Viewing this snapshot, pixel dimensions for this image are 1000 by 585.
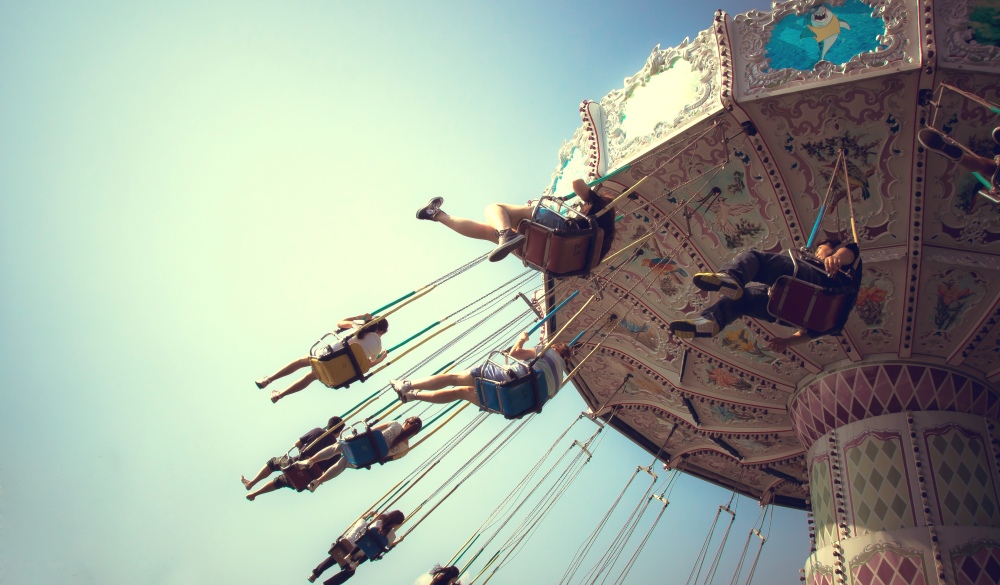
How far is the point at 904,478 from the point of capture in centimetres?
715

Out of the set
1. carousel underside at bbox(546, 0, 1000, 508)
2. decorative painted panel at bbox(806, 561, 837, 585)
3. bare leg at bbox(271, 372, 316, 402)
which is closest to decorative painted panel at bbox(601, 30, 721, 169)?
carousel underside at bbox(546, 0, 1000, 508)

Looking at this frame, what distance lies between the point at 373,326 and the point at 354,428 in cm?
95

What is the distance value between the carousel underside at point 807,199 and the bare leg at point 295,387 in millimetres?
2593

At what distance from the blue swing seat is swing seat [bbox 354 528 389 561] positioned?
6.19 ft

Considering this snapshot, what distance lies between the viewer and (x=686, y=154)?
283 inches

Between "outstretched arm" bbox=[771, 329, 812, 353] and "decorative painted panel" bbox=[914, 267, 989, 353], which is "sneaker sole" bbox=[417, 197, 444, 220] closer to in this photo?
"outstretched arm" bbox=[771, 329, 812, 353]

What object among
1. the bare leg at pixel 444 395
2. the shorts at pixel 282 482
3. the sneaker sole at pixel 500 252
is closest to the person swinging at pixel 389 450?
the shorts at pixel 282 482

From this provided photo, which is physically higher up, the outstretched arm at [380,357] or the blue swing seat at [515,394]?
the blue swing seat at [515,394]

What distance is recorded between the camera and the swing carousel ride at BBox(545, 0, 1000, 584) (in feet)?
20.5

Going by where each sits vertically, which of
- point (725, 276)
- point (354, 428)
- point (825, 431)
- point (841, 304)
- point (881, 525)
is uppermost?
point (825, 431)

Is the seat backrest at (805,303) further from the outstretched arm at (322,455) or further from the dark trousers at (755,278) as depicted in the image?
the outstretched arm at (322,455)

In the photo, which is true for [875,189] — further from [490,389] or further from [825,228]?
[490,389]

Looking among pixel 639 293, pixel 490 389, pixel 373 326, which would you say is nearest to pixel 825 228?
pixel 639 293

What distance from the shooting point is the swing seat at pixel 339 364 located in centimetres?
673
